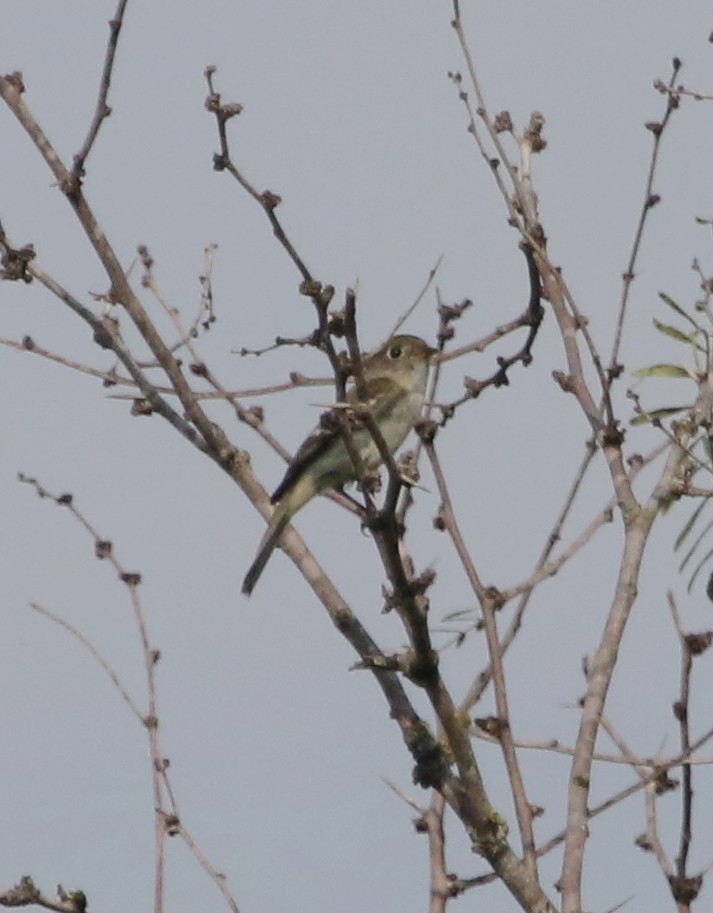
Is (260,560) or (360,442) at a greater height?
(360,442)

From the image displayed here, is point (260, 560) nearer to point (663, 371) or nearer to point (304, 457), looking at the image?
point (304, 457)

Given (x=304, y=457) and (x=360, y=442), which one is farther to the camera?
(x=360, y=442)

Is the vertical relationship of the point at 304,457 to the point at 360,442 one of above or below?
below

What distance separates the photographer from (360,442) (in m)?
7.49

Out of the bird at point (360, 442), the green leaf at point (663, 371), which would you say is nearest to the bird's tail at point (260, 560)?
the bird at point (360, 442)

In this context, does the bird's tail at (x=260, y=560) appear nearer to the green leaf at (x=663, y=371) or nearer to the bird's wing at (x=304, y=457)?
the bird's wing at (x=304, y=457)

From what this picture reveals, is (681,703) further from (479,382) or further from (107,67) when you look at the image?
(107,67)

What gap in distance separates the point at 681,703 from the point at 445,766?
A: 2.08ft

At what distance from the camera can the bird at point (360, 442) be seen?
698 cm

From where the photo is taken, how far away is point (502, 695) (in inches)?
168

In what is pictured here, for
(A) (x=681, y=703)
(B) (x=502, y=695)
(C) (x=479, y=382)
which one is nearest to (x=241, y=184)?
(C) (x=479, y=382)

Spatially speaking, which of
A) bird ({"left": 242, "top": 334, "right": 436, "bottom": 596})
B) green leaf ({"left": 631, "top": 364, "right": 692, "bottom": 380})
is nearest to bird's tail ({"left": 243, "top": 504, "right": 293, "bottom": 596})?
bird ({"left": 242, "top": 334, "right": 436, "bottom": 596})

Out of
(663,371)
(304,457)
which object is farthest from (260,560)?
(663,371)

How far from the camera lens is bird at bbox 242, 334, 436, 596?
6977 mm
